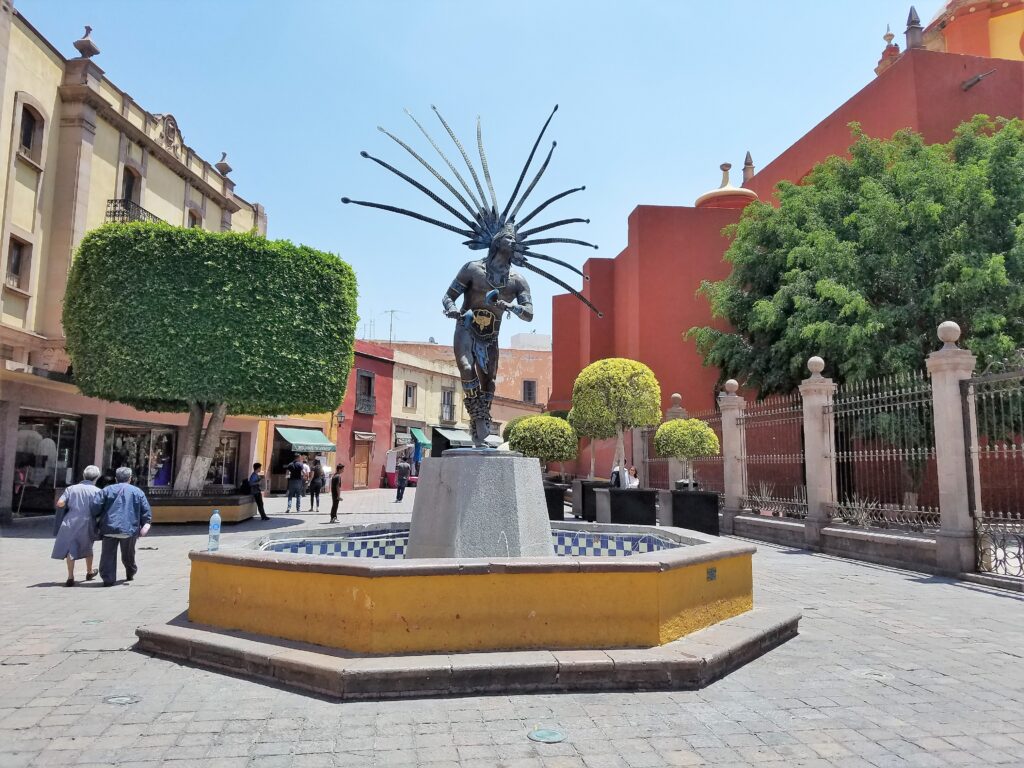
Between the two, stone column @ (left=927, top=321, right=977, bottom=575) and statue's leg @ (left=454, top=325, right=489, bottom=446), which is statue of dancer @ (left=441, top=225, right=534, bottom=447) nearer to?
statue's leg @ (left=454, top=325, right=489, bottom=446)

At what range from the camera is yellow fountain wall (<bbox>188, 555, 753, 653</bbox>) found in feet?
15.1

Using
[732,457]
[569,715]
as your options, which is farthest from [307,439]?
[569,715]

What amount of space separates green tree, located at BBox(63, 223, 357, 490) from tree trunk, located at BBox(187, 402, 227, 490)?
35mm

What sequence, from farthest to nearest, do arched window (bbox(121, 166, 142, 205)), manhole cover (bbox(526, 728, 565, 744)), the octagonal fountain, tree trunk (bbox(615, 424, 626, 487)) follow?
1. arched window (bbox(121, 166, 142, 205))
2. tree trunk (bbox(615, 424, 626, 487))
3. the octagonal fountain
4. manhole cover (bbox(526, 728, 565, 744))

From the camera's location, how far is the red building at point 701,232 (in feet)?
58.1

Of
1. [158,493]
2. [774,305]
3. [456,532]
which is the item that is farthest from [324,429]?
[456,532]

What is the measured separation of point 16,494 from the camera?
1725 centimetres

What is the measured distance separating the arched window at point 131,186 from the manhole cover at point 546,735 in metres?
20.2

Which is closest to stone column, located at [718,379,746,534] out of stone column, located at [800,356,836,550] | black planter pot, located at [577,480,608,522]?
stone column, located at [800,356,836,550]

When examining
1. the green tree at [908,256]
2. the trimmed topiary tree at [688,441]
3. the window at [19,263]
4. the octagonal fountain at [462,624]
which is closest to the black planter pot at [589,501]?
the trimmed topiary tree at [688,441]

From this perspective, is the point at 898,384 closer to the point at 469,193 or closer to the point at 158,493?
the point at 469,193

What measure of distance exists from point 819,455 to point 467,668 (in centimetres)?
924

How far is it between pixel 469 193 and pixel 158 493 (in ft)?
43.6

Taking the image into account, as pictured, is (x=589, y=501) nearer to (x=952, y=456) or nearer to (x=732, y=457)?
(x=732, y=457)
